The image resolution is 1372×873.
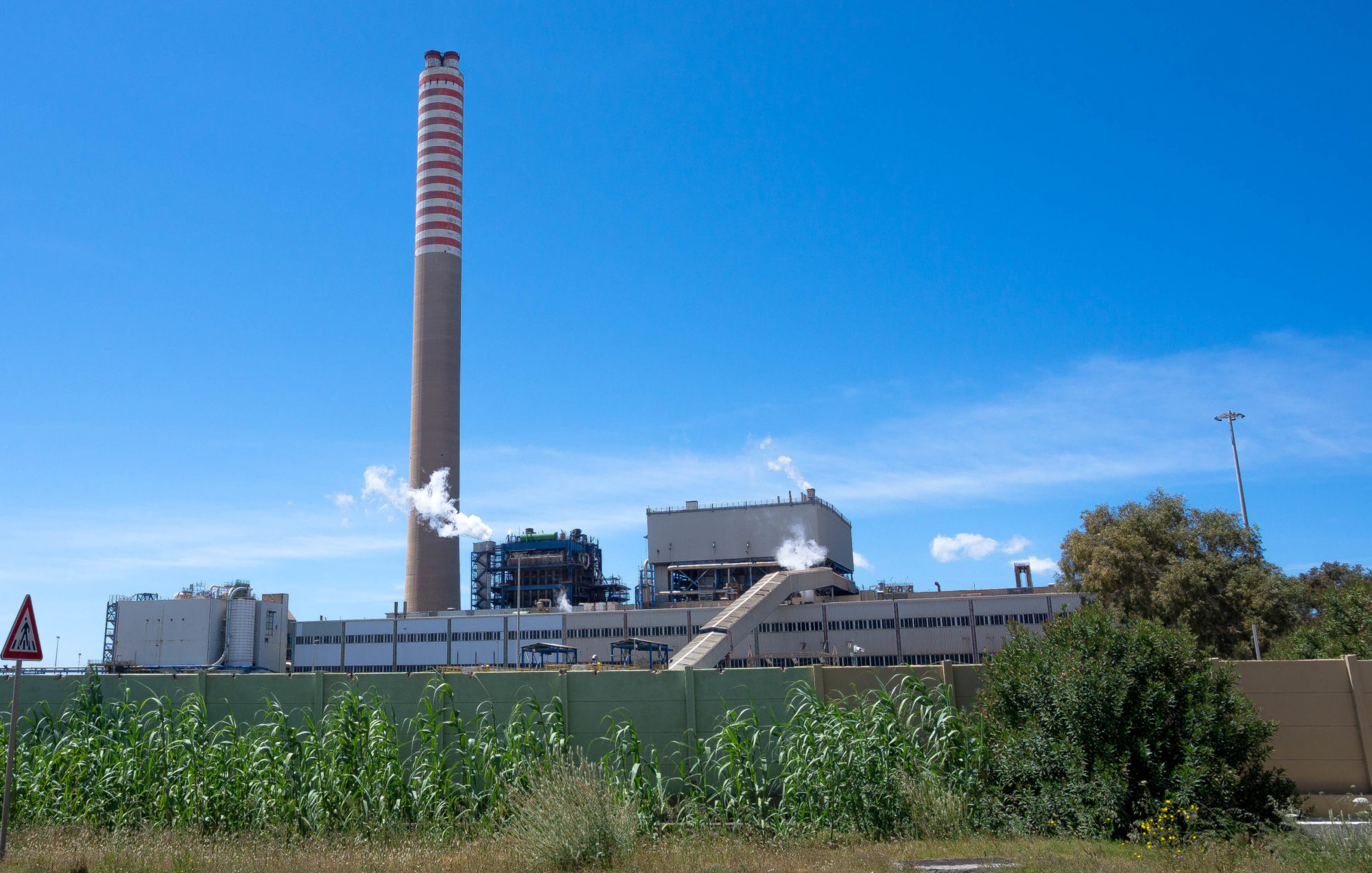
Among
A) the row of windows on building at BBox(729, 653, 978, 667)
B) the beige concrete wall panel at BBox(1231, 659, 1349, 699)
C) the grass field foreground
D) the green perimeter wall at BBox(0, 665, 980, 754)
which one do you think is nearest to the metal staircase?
the row of windows on building at BBox(729, 653, 978, 667)

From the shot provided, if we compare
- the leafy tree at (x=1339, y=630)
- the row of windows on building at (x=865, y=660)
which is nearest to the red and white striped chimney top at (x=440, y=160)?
the row of windows on building at (x=865, y=660)

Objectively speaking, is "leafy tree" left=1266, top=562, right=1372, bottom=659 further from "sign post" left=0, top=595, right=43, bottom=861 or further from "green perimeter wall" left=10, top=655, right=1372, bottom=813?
"sign post" left=0, top=595, right=43, bottom=861

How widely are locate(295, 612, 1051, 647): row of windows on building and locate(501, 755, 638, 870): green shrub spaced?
51.1 meters

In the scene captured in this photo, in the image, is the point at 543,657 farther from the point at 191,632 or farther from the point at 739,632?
the point at 191,632

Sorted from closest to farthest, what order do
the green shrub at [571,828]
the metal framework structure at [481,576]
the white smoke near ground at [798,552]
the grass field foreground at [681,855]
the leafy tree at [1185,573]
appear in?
the grass field foreground at [681,855]
the green shrub at [571,828]
the leafy tree at [1185,573]
the white smoke near ground at [798,552]
the metal framework structure at [481,576]

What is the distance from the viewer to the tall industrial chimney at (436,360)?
6894 centimetres

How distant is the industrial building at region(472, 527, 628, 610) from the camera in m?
82.1

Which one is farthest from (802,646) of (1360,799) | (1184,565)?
(1360,799)

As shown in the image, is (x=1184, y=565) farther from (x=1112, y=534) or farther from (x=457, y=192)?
(x=457, y=192)

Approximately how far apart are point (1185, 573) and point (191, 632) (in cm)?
6337

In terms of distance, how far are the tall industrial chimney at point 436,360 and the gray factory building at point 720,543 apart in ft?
56.4

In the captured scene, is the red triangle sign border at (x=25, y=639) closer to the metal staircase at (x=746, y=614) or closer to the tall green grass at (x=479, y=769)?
the tall green grass at (x=479, y=769)

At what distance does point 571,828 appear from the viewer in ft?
32.7

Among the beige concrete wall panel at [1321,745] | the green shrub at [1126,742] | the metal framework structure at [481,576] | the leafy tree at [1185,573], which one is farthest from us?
the metal framework structure at [481,576]
